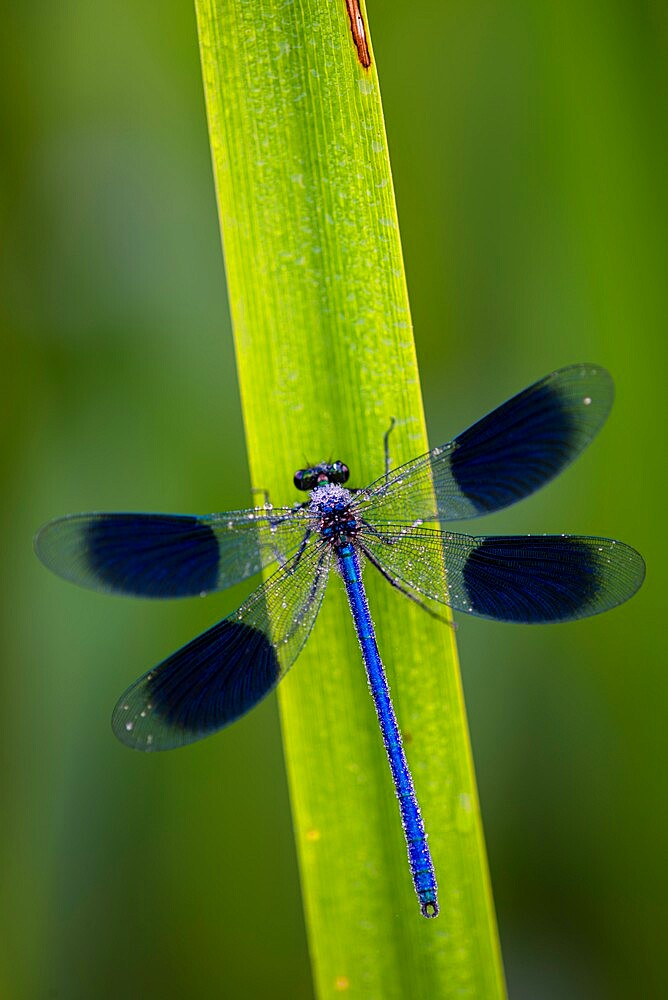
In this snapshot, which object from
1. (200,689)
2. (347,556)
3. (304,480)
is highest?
(304,480)

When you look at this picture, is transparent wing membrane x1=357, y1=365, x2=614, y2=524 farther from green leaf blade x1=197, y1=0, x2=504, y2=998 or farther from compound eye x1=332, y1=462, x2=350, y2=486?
green leaf blade x1=197, y1=0, x2=504, y2=998

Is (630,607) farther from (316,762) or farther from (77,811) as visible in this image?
(77,811)

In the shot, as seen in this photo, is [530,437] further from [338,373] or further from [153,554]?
[153,554]

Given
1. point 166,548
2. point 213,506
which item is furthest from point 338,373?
point 213,506

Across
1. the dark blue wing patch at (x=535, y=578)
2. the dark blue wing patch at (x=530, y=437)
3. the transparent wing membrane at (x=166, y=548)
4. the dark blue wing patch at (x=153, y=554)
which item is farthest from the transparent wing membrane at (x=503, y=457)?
the dark blue wing patch at (x=153, y=554)

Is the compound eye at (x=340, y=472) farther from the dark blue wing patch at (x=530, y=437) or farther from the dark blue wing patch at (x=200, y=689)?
the dark blue wing patch at (x=200, y=689)

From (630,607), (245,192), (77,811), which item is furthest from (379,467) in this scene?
(77,811)
